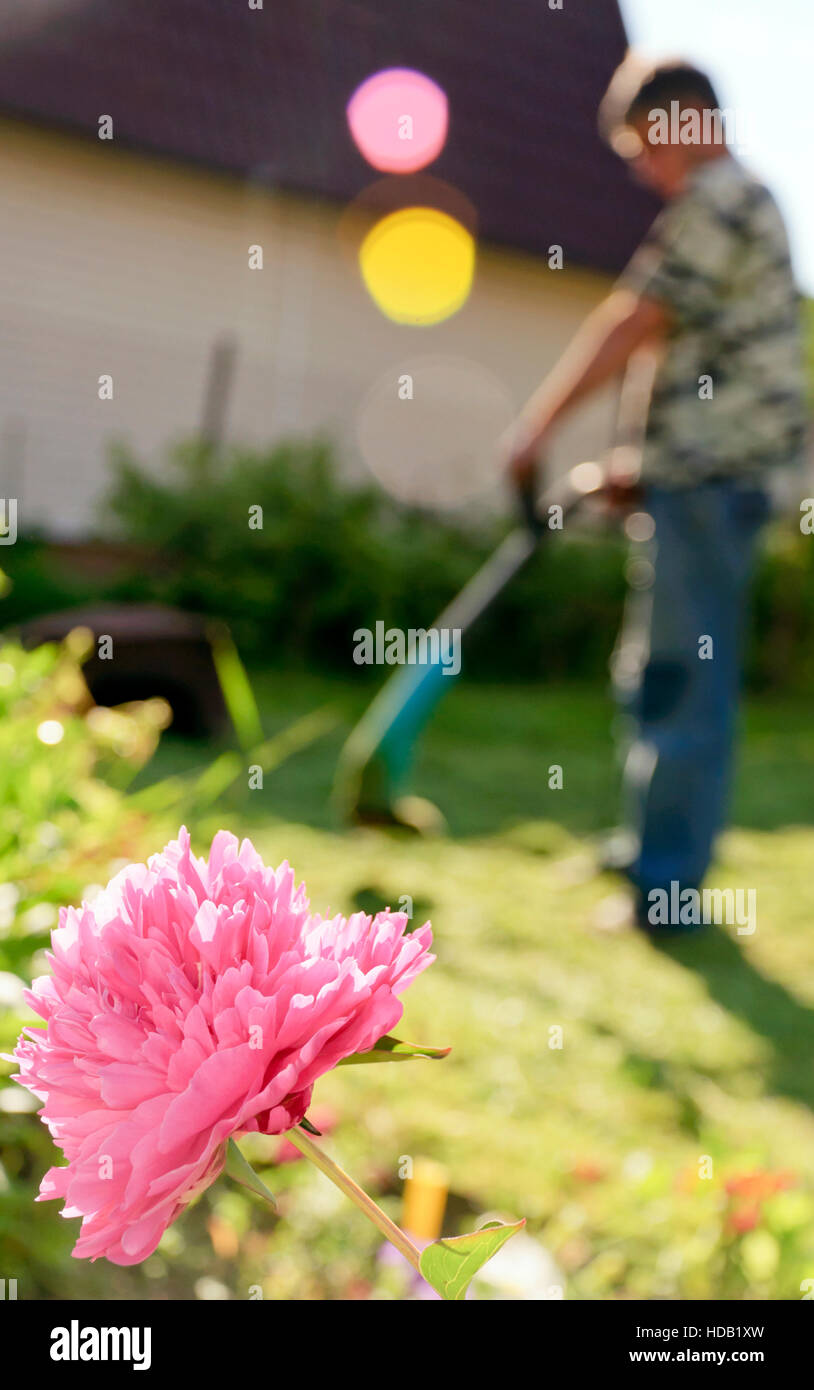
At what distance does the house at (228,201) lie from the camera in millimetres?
8891

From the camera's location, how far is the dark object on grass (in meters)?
4.55

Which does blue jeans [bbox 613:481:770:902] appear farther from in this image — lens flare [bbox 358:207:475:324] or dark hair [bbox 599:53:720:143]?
lens flare [bbox 358:207:475:324]

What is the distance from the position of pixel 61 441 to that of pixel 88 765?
A: 7.63 metres

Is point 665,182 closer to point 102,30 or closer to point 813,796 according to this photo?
point 813,796

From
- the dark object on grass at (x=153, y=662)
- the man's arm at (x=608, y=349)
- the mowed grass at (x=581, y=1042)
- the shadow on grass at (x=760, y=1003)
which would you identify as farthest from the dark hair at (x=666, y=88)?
the dark object on grass at (x=153, y=662)

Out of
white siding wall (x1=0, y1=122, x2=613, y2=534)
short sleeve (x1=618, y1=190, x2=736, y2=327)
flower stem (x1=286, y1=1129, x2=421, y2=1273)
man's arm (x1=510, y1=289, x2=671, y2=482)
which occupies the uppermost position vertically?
white siding wall (x1=0, y1=122, x2=613, y2=534)

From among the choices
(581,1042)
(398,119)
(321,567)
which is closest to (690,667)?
(581,1042)

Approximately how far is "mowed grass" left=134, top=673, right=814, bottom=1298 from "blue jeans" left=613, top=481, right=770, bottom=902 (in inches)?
10.3

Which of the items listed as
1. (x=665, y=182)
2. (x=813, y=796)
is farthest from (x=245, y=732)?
(x=813, y=796)

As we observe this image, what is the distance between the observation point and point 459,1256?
0.39m

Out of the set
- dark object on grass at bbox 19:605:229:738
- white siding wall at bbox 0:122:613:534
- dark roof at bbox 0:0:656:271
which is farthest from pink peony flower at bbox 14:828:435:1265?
dark roof at bbox 0:0:656:271

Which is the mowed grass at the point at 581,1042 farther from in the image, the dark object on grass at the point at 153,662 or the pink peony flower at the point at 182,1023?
the pink peony flower at the point at 182,1023

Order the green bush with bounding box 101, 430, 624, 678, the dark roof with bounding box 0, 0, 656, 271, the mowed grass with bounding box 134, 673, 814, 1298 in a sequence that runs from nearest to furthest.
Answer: the mowed grass with bounding box 134, 673, 814, 1298 → the green bush with bounding box 101, 430, 624, 678 → the dark roof with bounding box 0, 0, 656, 271
